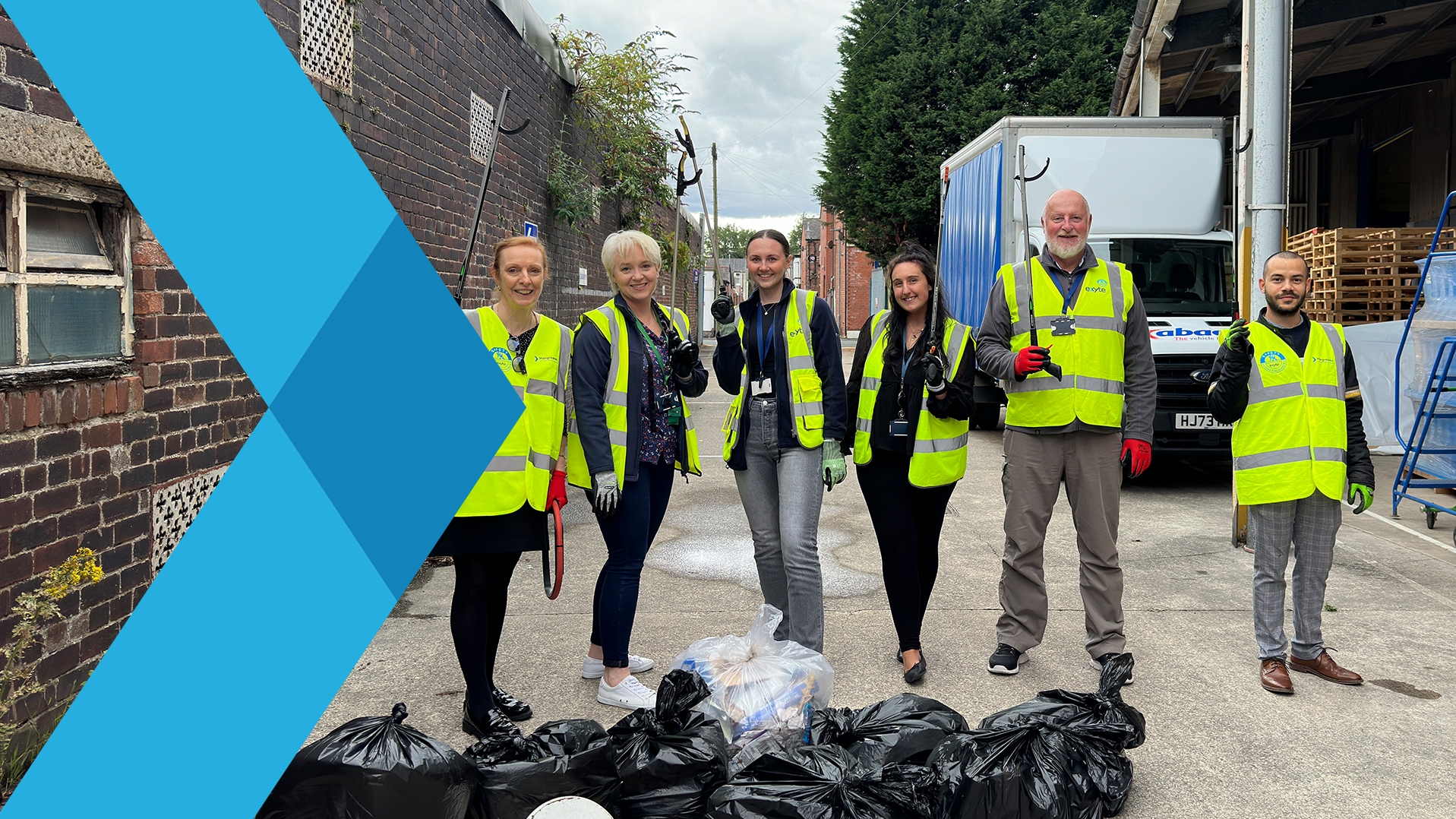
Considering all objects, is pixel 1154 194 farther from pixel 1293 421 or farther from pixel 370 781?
pixel 370 781

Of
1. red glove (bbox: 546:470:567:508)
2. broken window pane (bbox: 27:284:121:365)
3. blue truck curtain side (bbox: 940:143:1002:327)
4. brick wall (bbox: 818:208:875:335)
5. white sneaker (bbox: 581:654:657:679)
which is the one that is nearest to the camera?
broken window pane (bbox: 27:284:121:365)

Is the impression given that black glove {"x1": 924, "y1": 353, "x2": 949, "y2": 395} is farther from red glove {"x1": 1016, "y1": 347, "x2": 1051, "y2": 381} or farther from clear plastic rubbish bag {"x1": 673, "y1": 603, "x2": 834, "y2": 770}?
clear plastic rubbish bag {"x1": 673, "y1": 603, "x2": 834, "y2": 770}

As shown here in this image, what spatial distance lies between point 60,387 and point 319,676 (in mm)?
2281

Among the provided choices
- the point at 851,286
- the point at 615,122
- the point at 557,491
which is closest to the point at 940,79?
the point at 615,122

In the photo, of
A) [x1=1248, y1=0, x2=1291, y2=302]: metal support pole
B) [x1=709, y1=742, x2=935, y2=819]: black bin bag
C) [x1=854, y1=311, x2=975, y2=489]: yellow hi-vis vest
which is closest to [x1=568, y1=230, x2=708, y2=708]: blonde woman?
[x1=854, y1=311, x2=975, y2=489]: yellow hi-vis vest

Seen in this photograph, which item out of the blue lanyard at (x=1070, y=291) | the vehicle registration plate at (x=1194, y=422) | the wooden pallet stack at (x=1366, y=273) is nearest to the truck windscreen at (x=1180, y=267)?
the vehicle registration plate at (x=1194, y=422)

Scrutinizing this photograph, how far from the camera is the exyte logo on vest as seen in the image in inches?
164

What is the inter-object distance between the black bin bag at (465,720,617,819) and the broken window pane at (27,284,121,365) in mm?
2081

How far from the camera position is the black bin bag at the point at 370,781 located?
2473 millimetres

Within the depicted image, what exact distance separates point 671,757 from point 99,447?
2458 mm

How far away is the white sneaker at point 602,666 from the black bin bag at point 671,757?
105 cm

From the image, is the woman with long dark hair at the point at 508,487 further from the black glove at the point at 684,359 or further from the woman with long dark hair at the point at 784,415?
the woman with long dark hair at the point at 784,415

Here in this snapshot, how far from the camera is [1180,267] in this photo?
9.45m

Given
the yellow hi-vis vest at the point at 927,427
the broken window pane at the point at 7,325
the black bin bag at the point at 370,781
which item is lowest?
the black bin bag at the point at 370,781
